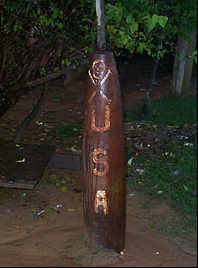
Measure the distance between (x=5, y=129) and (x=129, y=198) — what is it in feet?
9.21

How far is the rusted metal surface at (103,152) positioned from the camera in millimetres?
3471

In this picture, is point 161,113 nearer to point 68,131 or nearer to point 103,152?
point 68,131

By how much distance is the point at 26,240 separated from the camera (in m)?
4.38

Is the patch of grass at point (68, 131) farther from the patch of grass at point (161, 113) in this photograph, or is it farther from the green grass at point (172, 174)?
the green grass at point (172, 174)

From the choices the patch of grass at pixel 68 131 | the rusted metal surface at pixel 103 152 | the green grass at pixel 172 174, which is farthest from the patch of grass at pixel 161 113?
the rusted metal surface at pixel 103 152

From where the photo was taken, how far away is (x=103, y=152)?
11.5 ft

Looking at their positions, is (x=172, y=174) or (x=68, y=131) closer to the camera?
(x=172, y=174)

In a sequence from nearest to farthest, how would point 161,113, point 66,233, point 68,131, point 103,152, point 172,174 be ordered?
point 103,152, point 66,233, point 172,174, point 68,131, point 161,113

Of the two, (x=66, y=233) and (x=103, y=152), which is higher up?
(x=103, y=152)

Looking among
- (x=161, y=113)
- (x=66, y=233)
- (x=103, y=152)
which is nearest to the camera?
(x=103, y=152)

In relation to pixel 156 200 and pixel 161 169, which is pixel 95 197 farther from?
pixel 161 169

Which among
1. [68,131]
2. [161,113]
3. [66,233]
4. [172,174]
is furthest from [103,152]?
[161,113]

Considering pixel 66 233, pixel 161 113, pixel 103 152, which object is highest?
pixel 103 152

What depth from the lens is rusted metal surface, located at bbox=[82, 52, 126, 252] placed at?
347 centimetres
